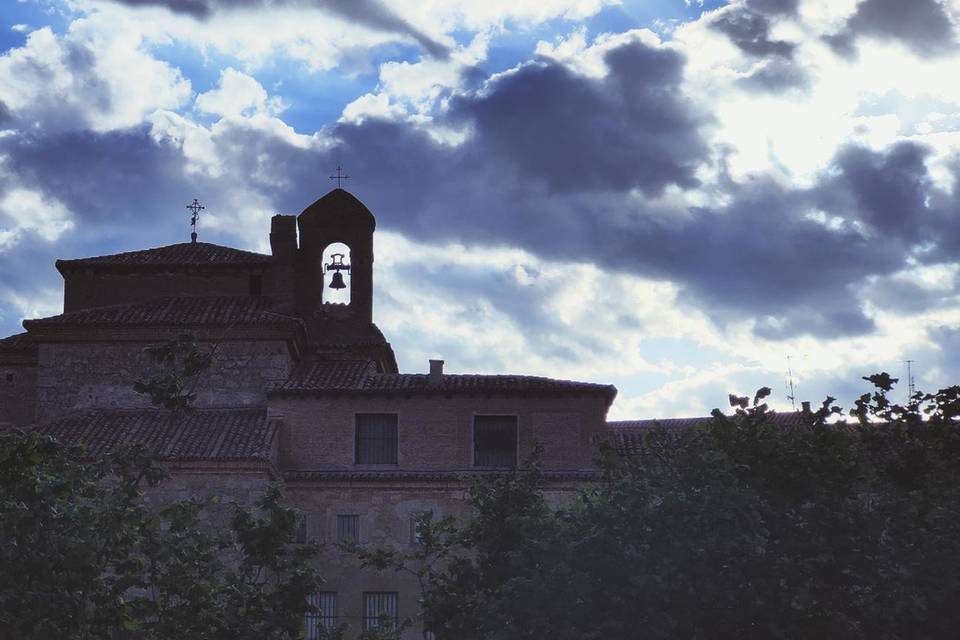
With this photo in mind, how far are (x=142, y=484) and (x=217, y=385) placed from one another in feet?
12.1

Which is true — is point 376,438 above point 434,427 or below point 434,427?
below

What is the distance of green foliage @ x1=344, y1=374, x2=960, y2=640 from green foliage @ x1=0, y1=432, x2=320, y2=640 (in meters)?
3.67

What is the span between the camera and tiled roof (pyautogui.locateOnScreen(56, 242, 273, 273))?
3894cm

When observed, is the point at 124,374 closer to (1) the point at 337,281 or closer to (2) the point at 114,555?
(1) the point at 337,281

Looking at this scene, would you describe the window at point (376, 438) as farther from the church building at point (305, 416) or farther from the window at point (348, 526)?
the window at point (348, 526)

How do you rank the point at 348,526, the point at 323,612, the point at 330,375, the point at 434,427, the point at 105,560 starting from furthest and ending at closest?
the point at 330,375 → the point at 434,427 → the point at 348,526 → the point at 323,612 → the point at 105,560

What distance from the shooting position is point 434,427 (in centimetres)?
3475

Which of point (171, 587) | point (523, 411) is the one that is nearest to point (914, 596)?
point (171, 587)

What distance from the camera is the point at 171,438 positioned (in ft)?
110

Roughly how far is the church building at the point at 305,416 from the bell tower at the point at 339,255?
2.60 ft

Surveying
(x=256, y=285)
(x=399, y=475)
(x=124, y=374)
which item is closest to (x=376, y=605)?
(x=399, y=475)

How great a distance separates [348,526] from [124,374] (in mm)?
6847

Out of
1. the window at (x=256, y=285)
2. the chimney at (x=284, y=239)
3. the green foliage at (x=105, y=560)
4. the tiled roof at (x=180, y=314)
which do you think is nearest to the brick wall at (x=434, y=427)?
the tiled roof at (x=180, y=314)

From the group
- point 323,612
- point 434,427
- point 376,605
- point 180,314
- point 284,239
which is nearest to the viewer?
point 323,612
